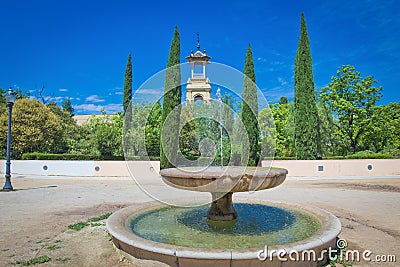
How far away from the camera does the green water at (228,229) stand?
4.73 meters

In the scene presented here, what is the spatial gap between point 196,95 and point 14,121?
1559 centimetres

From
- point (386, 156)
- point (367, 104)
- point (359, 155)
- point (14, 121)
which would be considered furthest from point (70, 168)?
point (367, 104)

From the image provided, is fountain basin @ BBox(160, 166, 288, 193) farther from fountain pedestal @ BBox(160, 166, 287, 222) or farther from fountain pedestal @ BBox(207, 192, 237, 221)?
fountain pedestal @ BBox(207, 192, 237, 221)

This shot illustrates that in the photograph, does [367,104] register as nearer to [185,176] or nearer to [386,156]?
[386,156]

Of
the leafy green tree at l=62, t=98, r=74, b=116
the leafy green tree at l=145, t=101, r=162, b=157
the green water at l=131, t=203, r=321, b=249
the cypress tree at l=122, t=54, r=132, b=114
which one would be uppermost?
the leafy green tree at l=62, t=98, r=74, b=116

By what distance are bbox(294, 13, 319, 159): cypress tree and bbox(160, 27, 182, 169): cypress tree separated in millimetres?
8595

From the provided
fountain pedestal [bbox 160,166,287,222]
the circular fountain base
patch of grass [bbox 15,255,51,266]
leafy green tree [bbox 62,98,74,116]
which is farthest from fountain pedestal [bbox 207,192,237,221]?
leafy green tree [bbox 62,98,74,116]

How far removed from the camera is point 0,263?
4.31 m

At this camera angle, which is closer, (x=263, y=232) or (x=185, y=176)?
(x=185, y=176)

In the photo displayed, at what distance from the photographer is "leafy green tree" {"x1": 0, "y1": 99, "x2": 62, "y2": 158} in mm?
23453

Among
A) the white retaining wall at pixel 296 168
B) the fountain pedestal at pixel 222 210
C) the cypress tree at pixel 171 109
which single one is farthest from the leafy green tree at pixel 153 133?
the fountain pedestal at pixel 222 210

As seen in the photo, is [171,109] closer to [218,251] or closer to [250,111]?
[250,111]

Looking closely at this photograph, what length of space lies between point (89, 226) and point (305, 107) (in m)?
18.6

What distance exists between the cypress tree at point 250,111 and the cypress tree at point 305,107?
2.97m
